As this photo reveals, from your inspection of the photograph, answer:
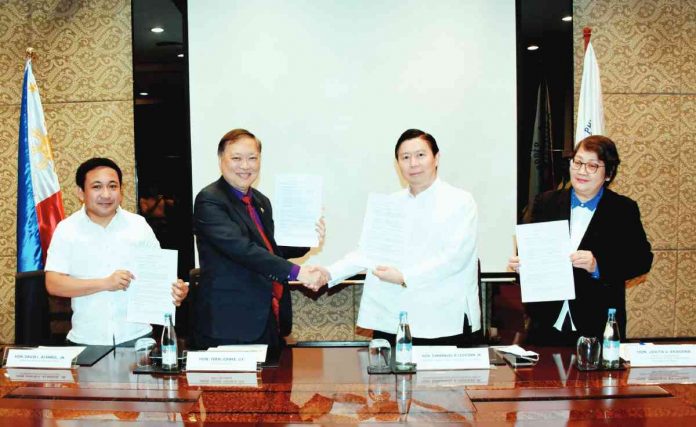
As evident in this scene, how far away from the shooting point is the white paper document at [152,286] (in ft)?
7.86

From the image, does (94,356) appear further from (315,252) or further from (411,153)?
(315,252)

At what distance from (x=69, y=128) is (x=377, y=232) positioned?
3.06 metres

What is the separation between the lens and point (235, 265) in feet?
8.91

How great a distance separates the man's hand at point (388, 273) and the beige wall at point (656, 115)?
8.42 feet

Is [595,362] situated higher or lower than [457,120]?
lower

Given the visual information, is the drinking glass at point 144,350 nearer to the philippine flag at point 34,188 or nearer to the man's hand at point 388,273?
the man's hand at point 388,273

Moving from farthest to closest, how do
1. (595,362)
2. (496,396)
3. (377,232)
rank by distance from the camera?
(377,232)
(595,362)
(496,396)

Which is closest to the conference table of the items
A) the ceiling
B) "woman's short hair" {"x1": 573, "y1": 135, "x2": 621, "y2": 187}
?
"woman's short hair" {"x1": 573, "y1": 135, "x2": 621, "y2": 187}

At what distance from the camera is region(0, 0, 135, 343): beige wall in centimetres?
452

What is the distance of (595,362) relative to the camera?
7.26ft

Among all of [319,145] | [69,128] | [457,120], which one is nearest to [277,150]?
[319,145]

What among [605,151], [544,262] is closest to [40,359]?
[544,262]

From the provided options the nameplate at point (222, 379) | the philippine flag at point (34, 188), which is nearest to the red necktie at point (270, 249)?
the nameplate at point (222, 379)

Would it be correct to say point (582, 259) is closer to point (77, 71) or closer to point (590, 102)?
point (590, 102)
